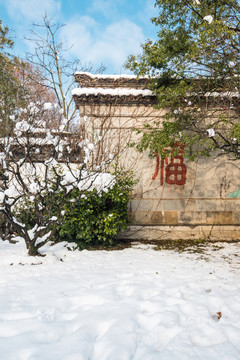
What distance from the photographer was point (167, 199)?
6.45 m

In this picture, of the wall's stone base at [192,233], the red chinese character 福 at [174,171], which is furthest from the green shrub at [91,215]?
the red chinese character 福 at [174,171]

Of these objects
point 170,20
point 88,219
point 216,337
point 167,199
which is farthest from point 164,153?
point 216,337

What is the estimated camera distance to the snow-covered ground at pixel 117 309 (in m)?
1.94

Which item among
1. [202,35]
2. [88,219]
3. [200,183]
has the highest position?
[202,35]

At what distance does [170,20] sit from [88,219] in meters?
4.75

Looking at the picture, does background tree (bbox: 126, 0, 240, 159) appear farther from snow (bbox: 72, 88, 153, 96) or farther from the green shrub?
the green shrub

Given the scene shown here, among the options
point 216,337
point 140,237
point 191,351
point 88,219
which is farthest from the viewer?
point 140,237

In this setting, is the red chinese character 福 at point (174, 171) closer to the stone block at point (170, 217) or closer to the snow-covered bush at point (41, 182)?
the stone block at point (170, 217)

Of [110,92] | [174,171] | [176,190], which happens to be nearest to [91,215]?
[176,190]

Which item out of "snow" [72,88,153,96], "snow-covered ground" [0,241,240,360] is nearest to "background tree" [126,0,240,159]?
"snow" [72,88,153,96]

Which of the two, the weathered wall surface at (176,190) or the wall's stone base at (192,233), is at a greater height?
the weathered wall surface at (176,190)

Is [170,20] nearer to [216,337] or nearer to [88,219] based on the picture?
[88,219]

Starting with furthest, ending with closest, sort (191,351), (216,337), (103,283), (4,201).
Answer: (4,201)
(103,283)
(216,337)
(191,351)

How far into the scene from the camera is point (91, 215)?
205 inches
